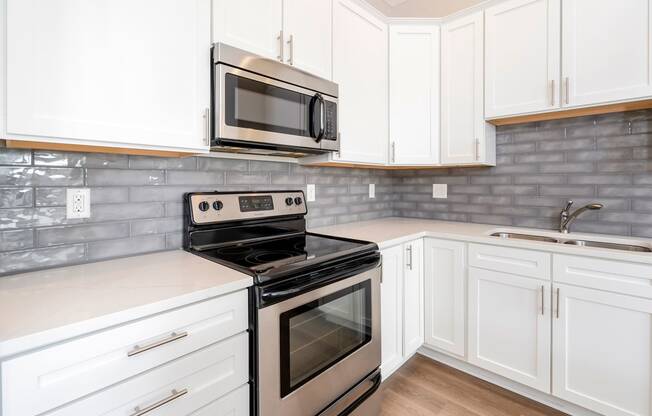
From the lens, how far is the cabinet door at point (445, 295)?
2.03m

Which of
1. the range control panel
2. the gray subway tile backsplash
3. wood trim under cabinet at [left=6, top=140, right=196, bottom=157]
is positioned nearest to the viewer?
wood trim under cabinet at [left=6, top=140, right=196, bottom=157]

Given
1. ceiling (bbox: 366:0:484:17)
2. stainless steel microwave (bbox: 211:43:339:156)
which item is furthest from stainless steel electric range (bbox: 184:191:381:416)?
ceiling (bbox: 366:0:484:17)

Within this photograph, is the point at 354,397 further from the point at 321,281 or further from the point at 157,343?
the point at 157,343

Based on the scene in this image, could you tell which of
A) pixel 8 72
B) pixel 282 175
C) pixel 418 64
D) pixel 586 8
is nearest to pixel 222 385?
pixel 8 72

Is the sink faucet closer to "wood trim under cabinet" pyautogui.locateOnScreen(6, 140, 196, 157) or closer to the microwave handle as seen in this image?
the microwave handle

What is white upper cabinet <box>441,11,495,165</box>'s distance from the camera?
219 centimetres

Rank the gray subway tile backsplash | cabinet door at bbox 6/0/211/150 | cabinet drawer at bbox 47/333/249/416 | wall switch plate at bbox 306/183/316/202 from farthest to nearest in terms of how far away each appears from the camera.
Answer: wall switch plate at bbox 306/183/316/202
the gray subway tile backsplash
cabinet door at bbox 6/0/211/150
cabinet drawer at bbox 47/333/249/416

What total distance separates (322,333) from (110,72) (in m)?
1.25

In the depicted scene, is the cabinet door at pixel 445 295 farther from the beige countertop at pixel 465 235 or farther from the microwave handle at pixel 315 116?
the microwave handle at pixel 315 116

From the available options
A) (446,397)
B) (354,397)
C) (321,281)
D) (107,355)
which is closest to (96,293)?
(107,355)

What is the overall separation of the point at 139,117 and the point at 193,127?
196mm

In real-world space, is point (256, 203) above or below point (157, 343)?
above

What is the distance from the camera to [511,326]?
1.83 metres

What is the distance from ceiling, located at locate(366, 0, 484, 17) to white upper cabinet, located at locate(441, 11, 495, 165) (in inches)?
5.6
